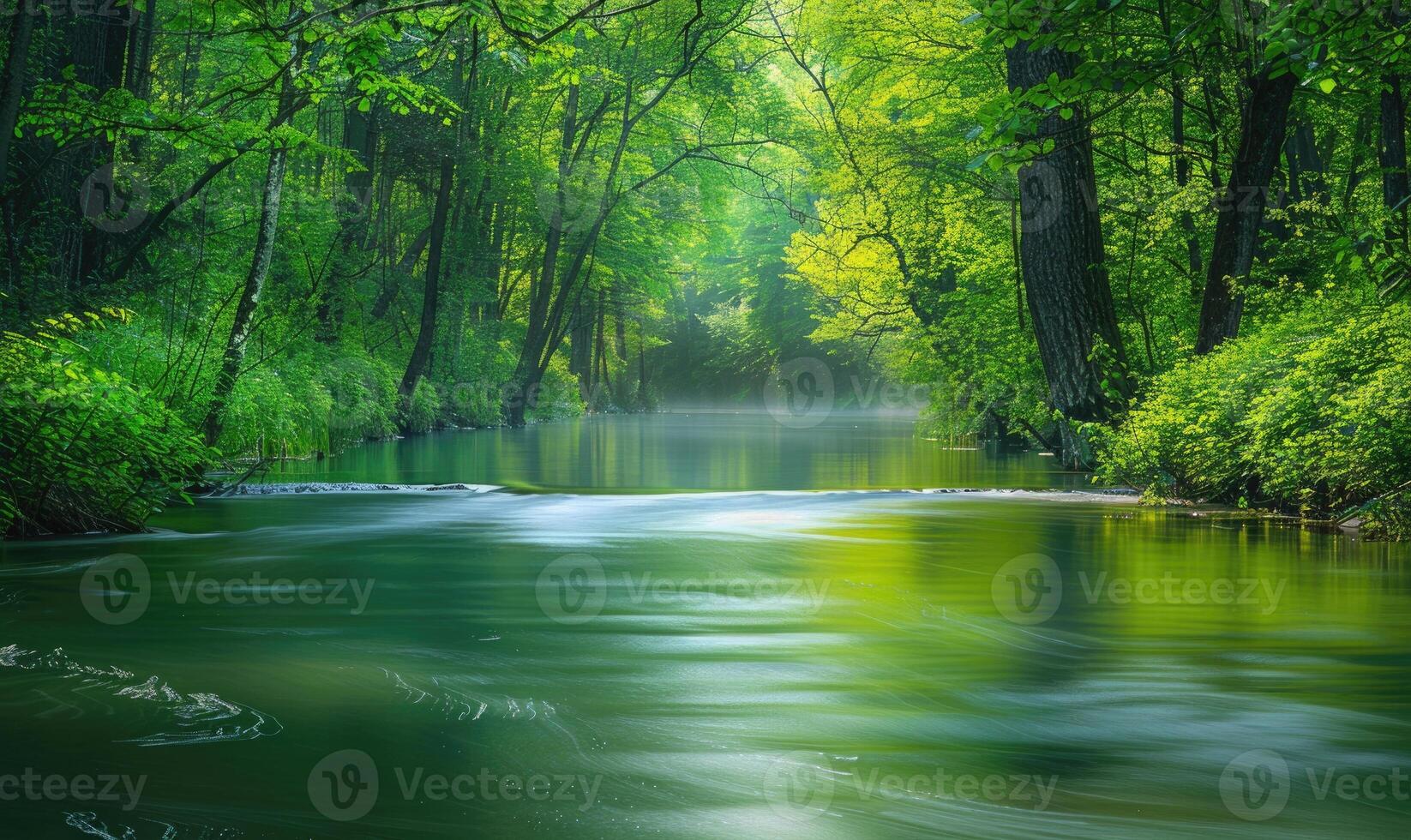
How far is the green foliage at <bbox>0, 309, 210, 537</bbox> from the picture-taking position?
26.8 feet

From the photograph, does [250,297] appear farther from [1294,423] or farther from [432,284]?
[432,284]

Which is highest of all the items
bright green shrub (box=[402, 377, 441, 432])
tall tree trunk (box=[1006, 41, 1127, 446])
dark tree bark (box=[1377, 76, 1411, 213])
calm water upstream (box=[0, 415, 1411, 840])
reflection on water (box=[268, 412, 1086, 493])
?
dark tree bark (box=[1377, 76, 1411, 213])

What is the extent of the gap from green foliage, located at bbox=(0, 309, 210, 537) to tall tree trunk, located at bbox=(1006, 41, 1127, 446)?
28.1ft

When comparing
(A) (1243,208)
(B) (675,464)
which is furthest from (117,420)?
(B) (675,464)

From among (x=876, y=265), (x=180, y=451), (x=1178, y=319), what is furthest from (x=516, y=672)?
(x=876, y=265)

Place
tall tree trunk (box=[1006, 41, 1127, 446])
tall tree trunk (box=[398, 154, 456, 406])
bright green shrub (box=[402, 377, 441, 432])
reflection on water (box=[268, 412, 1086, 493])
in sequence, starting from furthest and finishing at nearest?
tall tree trunk (box=[398, 154, 456, 406])
bright green shrub (box=[402, 377, 441, 432])
reflection on water (box=[268, 412, 1086, 493])
tall tree trunk (box=[1006, 41, 1127, 446])

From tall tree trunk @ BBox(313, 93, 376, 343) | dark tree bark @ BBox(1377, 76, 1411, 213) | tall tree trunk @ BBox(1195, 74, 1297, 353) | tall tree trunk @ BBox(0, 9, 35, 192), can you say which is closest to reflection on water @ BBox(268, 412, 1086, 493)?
tall tree trunk @ BBox(313, 93, 376, 343)

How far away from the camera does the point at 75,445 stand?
28.3ft

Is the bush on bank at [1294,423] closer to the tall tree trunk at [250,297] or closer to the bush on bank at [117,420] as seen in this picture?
the bush on bank at [117,420]

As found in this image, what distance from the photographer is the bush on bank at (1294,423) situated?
882 cm

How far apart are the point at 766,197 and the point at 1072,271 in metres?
15.3

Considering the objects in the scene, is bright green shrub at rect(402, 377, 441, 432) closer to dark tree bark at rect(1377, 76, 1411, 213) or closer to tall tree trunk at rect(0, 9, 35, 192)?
tall tree trunk at rect(0, 9, 35, 192)

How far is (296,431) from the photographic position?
60.5 ft

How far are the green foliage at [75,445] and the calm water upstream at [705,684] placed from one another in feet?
1.52
